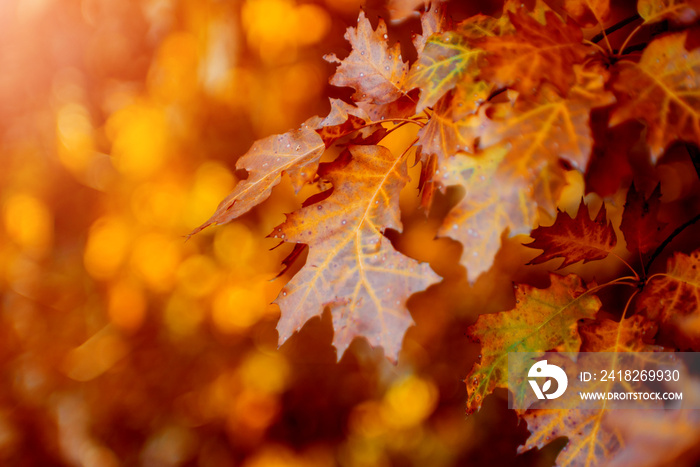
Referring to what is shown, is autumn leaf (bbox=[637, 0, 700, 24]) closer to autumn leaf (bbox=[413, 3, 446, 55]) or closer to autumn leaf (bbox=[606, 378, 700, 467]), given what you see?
autumn leaf (bbox=[413, 3, 446, 55])

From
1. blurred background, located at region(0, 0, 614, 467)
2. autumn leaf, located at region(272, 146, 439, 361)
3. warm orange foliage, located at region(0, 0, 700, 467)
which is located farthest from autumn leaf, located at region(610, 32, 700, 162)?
blurred background, located at region(0, 0, 614, 467)

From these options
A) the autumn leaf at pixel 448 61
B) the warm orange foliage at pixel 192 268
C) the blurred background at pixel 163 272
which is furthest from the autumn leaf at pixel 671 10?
the blurred background at pixel 163 272

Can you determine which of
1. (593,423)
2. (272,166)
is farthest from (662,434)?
(272,166)

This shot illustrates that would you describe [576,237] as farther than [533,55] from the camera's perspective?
Yes

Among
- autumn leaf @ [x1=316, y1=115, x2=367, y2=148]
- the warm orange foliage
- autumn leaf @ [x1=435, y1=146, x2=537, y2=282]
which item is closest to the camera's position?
autumn leaf @ [x1=435, y1=146, x2=537, y2=282]

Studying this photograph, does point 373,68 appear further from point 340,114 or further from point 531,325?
point 531,325

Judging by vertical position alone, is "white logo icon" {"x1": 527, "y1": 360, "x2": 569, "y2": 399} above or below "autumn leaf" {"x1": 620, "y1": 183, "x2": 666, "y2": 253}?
below

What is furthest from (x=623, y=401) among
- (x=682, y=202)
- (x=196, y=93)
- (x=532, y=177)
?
(x=196, y=93)
